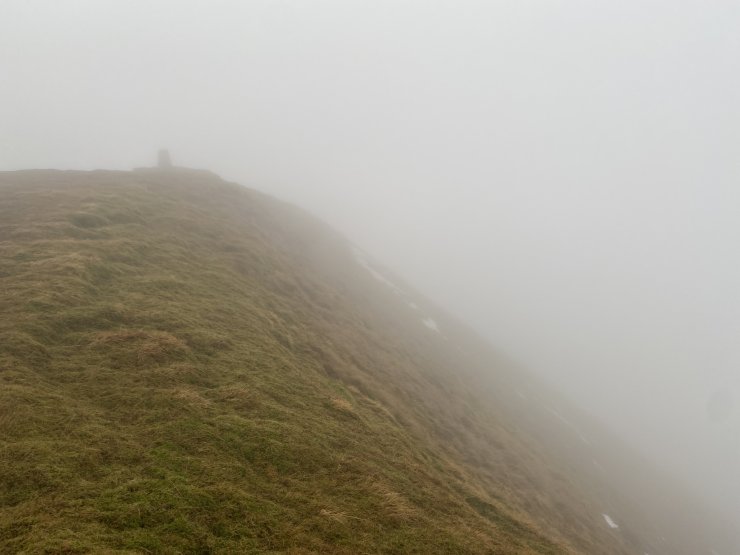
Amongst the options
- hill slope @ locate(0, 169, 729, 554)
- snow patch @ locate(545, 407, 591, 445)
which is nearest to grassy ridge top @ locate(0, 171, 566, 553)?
hill slope @ locate(0, 169, 729, 554)

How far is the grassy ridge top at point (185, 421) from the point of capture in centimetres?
1004

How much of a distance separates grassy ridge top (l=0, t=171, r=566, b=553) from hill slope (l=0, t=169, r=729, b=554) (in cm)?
6

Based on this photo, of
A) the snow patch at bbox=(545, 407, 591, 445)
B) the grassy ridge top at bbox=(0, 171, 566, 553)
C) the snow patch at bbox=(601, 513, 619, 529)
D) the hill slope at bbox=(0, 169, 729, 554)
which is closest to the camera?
the grassy ridge top at bbox=(0, 171, 566, 553)

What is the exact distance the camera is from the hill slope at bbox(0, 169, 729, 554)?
10.3m

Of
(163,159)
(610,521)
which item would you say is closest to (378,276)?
(163,159)

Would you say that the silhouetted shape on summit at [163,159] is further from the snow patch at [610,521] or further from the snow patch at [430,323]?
the snow patch at [610,521]

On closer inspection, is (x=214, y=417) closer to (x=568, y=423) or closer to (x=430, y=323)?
(x=430, y=323)

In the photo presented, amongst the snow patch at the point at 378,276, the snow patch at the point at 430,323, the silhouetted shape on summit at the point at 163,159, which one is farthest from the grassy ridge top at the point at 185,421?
the silhouetted shape on summit at the point at 163,159

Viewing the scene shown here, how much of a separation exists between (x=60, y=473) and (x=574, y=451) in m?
56.0

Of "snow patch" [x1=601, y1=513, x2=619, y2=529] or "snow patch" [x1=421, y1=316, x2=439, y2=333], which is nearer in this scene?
"snow patch" [x1=601, y1=513, x2=619, y2=529]

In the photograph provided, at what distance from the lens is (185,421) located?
524 inches

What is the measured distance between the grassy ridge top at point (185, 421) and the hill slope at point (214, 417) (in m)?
0.06

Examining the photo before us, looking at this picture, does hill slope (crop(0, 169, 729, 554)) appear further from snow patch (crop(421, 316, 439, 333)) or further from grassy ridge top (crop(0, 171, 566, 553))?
snow patch (crop(421, 316, 439, 333))

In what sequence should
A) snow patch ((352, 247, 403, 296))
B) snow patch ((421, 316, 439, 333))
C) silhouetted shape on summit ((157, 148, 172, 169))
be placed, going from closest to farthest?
snow patch ((421, 316, 439, 333)) → silhouetted shape on summit ((157, 148, 172, 169)) → snow patch ((352, 247, 403, 296))
